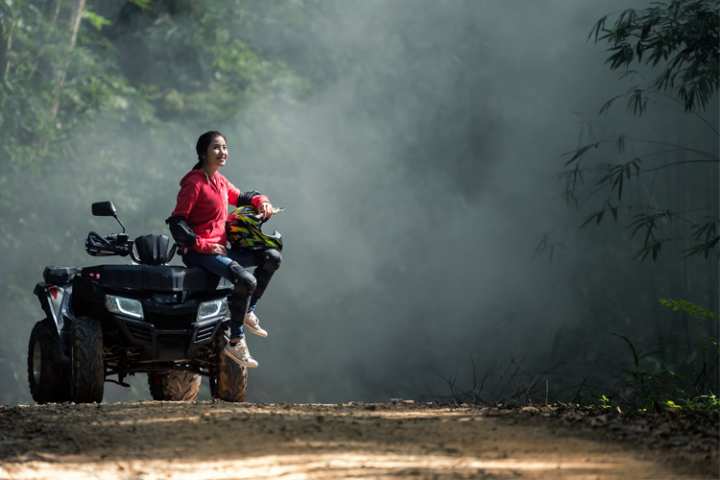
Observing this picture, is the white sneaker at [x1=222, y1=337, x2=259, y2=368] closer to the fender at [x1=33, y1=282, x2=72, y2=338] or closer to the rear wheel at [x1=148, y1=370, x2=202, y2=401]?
the fender at [x1=33, y1=282, x2=72, y2=338]

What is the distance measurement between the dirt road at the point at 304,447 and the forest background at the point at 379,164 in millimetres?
10621

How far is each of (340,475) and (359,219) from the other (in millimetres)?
13633

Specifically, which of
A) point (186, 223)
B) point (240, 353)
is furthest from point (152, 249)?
point (240, 353)

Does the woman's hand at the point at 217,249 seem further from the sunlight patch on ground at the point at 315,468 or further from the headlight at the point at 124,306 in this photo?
the sunlight patch on ground at the point at 315,468

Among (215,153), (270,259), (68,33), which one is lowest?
(270,259)

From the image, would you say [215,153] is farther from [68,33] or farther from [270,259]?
[68,33]

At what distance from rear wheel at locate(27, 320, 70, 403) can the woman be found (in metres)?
0.85

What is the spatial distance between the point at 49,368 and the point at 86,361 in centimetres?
39

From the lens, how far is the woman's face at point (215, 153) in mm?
6766

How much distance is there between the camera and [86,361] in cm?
645

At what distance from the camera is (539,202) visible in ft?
56.7

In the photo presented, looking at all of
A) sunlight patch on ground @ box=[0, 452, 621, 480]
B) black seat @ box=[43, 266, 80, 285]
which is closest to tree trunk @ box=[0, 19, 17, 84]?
black seat @ box=[43, 266, 80, 285]

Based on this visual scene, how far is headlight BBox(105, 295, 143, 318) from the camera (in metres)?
6.57

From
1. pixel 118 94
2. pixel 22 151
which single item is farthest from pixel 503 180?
pixel 22 151
